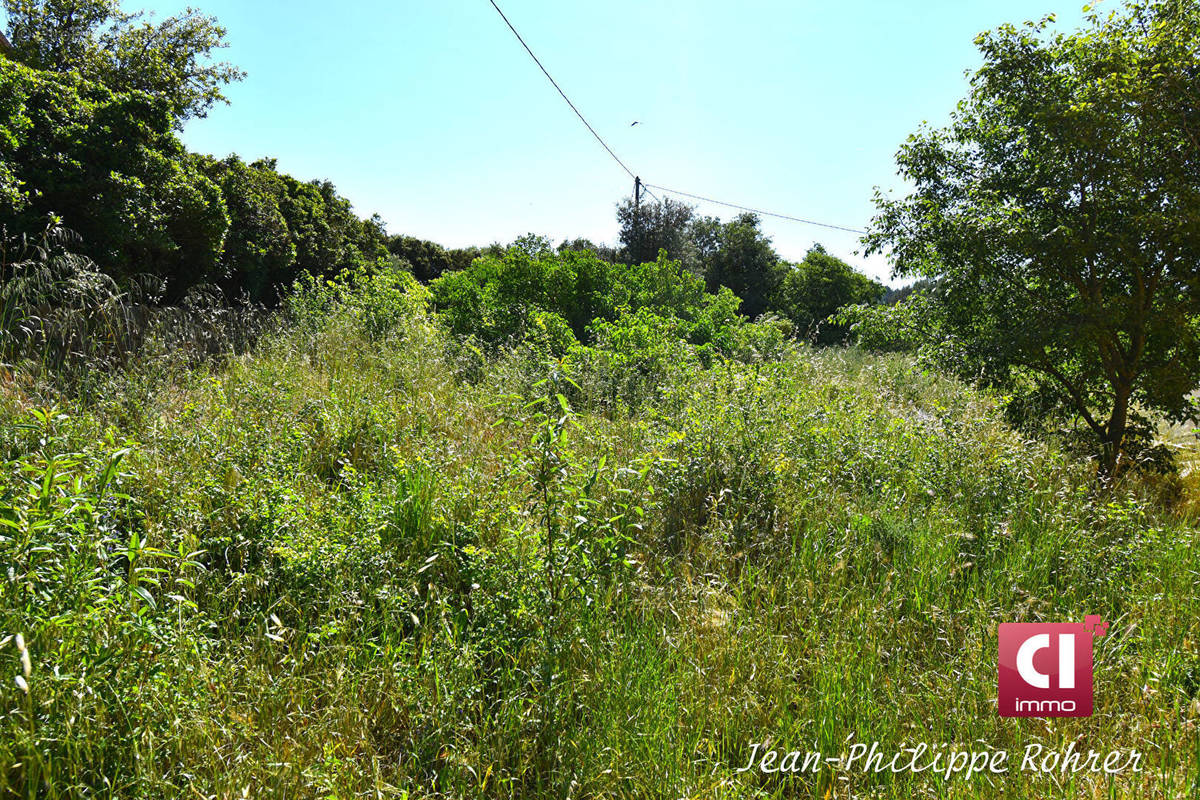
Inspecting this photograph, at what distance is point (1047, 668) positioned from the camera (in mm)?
2506

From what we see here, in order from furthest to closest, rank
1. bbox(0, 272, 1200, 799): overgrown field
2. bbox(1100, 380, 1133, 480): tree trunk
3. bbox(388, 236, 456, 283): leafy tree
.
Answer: bbox(388, 236, 456, 283): leafy tree, bbox(1100, 380, 1133, 480): tree trunk, bbox(0, 272, 1200, 799): overgrown field

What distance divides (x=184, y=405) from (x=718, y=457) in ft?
13.8

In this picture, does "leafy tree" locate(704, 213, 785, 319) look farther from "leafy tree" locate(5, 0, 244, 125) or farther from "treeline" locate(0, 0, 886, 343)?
"leafy tree" locate(5, 0, 244, 125)

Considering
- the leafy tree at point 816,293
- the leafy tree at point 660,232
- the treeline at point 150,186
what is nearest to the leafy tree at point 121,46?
the treeline at point 150,186

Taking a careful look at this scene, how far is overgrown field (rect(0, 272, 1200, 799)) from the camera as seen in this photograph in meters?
1.92

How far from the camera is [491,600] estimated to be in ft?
8.65

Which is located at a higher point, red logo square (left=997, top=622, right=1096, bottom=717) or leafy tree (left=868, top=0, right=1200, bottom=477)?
leafy tree (left=868, top=0, right=1200, bottom=477)

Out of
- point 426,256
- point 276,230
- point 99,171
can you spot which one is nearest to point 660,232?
point 426,256

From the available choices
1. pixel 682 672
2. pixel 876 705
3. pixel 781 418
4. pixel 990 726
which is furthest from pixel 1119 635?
pixel 781 418

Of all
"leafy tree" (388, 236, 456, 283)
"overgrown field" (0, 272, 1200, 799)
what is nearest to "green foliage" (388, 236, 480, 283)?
"leafy tree" (388, 236, 456, 283)

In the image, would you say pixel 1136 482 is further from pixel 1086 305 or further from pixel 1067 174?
pixel 1067 174

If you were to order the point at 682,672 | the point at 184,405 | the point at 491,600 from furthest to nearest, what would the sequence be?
the point at 184,405
the point at 491,600
the point at 682,672

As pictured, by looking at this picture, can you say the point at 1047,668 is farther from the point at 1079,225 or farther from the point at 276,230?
the point at 276,230

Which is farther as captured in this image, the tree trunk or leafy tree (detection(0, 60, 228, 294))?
leafy tree (detection(0, 60, 228, 294))
